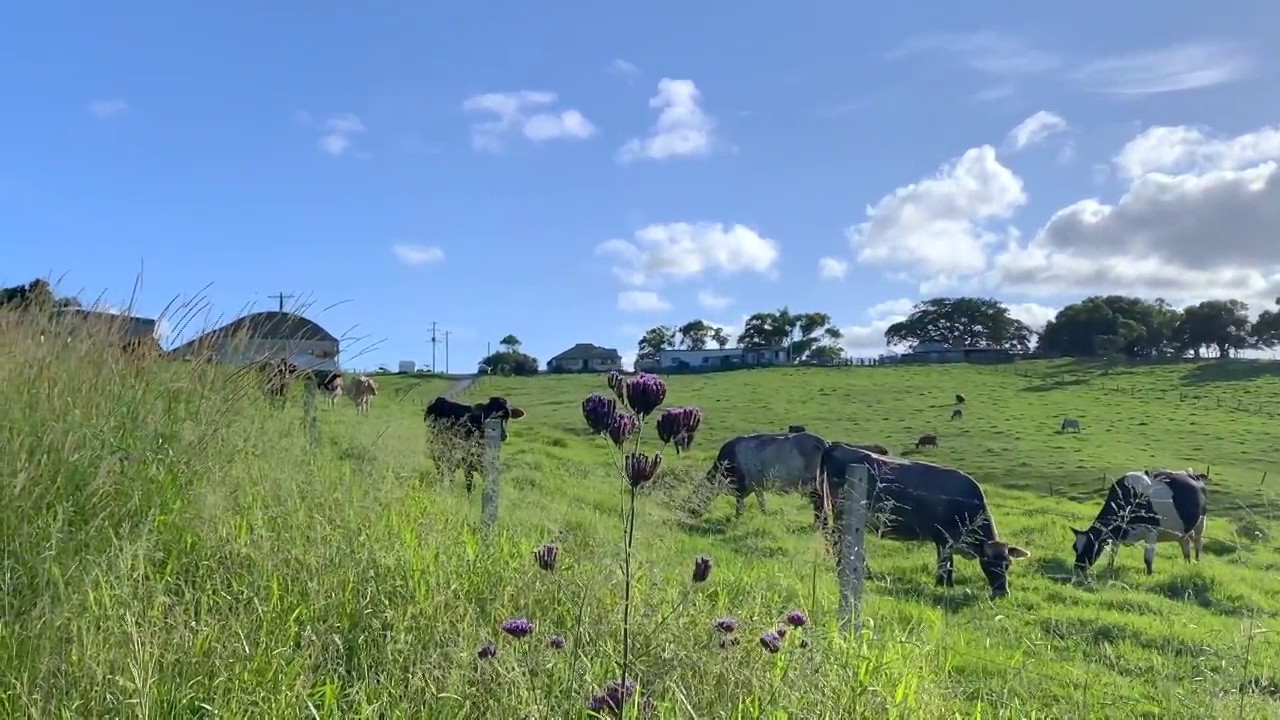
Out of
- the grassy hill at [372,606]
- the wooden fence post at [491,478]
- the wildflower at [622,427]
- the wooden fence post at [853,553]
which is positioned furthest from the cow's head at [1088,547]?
the wildflower at [622,427]

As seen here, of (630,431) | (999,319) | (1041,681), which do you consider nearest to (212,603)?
(630,431)

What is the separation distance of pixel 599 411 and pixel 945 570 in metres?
8.52

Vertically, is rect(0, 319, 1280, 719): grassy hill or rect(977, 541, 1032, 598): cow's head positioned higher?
rect(0, 319, 1280, 719): grassy hill

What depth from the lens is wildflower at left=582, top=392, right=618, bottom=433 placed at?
303cm

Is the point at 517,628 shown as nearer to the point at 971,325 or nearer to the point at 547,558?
the point at 547,558

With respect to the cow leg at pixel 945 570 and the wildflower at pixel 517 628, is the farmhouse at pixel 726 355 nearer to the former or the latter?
the cow leg at pixel 945 570

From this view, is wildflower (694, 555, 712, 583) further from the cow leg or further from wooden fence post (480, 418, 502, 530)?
the cow leg

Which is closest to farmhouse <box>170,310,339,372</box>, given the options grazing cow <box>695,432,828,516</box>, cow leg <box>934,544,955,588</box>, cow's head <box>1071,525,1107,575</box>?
cow leg <box>934,544,955,588</box>

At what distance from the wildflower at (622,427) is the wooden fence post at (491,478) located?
338 centimetres

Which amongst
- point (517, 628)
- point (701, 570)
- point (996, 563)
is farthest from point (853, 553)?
point (996, 563)

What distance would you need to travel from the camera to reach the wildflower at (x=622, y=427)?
9.64 feet

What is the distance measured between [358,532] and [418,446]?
3888 mm

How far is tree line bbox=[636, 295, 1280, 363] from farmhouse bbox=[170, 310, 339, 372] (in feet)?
198

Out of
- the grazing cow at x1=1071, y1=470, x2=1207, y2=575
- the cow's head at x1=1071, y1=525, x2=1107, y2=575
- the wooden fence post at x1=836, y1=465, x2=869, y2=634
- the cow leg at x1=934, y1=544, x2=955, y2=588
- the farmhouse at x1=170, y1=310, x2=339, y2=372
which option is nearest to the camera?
the wooden fence post at x1=836, y1=465, x2=869, y2=634
